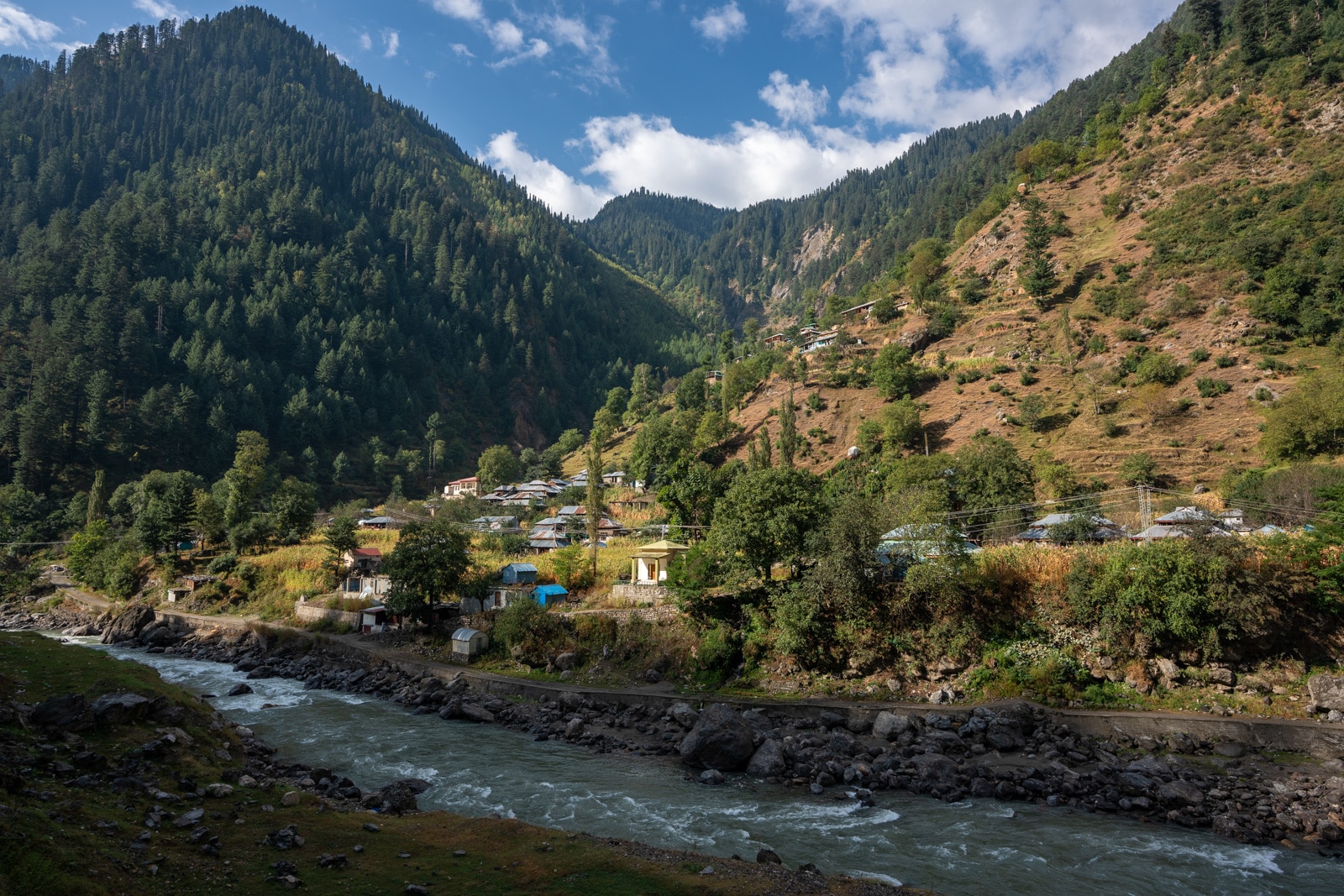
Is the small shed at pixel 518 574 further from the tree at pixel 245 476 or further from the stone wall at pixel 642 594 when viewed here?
the tree at pixel 245 476

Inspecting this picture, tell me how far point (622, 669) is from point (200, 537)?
52303 mm

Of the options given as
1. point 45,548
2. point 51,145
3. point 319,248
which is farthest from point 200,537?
point 51,145

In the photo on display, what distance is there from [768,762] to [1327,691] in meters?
19.0

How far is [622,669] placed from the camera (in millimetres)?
30609

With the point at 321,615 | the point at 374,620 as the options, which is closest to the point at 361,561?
the point at 321,615

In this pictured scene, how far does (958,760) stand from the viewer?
20375 millimetres

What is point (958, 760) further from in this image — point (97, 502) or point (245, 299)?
point (245, 299)

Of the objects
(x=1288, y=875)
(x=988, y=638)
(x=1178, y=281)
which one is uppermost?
(x=1178, y=281)

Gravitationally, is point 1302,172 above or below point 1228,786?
above

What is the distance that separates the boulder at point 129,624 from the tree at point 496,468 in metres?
51.0

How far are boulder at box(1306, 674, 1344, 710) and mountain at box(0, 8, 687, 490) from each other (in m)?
104

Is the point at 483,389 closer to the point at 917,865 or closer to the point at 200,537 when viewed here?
the point at 200,537

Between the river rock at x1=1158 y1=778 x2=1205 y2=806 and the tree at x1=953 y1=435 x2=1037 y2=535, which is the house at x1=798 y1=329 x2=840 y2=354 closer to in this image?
the tree at x1=953 y1=435 x2=1037 y2=535

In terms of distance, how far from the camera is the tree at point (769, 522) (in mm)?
29219
